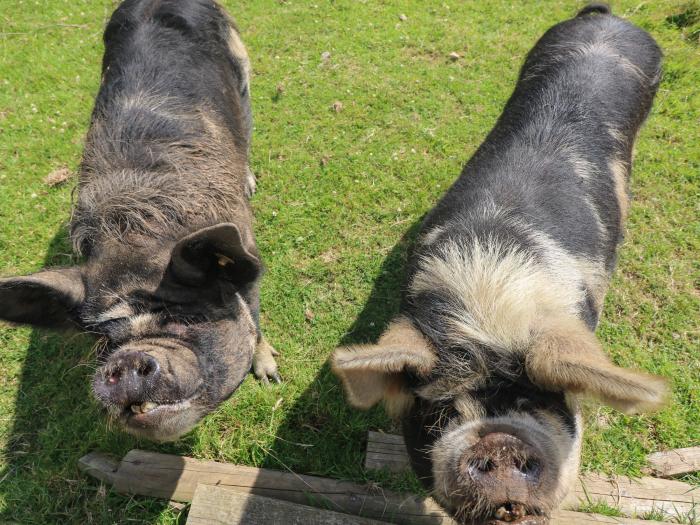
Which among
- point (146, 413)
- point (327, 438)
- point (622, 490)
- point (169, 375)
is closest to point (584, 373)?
point (169, 375)

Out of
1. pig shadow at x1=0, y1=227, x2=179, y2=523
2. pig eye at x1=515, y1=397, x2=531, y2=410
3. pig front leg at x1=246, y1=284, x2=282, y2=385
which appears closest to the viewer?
pig eye at x1=515, y1=397, x2=531, y2=410

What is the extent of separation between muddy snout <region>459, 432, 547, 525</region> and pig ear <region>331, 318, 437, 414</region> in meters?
0.47

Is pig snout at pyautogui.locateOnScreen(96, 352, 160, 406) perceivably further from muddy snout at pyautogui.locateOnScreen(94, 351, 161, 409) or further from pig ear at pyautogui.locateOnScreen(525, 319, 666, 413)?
pig ear at pyautogui.locateOnScreen(525, 319, 666, 413)

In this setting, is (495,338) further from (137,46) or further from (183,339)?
(137,46)

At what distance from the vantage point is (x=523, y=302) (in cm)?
246

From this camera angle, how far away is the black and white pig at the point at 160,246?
101 inches

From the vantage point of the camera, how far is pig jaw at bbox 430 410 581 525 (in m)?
1.82

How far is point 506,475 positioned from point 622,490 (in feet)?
7.70

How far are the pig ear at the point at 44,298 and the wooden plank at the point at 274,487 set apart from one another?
56.5 inches

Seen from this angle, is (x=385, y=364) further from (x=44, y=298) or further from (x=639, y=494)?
(x=639, y=494)

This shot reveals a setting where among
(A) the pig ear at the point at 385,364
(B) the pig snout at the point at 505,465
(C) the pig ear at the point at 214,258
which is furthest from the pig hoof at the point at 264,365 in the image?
(B) the pig snout at the point at 505,465

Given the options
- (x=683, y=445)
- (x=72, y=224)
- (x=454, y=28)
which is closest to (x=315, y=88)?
(x=454, y=28)

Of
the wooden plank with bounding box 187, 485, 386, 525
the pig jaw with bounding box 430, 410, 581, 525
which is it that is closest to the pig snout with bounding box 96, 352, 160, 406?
the wooden plank with bounding box 187, 485, 386, 525

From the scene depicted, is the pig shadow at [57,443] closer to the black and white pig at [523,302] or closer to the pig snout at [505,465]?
the black and white pig at [523,302]
